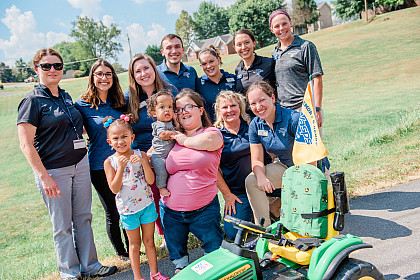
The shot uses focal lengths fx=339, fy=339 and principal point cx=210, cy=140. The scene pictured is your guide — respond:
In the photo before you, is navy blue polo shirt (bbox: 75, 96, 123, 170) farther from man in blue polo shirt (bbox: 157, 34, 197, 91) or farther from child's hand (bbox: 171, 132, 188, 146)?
man in blue polo shirt (bbox: 157, 34, 197, 91)

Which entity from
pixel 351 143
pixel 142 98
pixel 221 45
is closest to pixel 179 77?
pixel 142 98

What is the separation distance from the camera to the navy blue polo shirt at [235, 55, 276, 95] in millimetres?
4699

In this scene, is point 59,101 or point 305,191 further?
point 59,101

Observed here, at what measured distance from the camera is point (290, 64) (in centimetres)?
451

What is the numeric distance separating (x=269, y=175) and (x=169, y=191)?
126 cm

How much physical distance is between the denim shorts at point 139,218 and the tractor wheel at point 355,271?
1758 mm

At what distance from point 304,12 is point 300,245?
68.0 meters

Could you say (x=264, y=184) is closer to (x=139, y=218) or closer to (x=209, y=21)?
(x=139, y=218)

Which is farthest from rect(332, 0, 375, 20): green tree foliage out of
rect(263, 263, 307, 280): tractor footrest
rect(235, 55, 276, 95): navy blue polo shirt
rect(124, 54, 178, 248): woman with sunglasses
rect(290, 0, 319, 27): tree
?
rect(263, 263, 307, 280): tractor footrest

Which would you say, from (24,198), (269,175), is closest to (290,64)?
(269,175)

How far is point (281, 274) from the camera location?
8.43 feet

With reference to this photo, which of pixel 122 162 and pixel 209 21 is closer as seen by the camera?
pixel 122 162

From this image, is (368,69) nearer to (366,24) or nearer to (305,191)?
(366,24)

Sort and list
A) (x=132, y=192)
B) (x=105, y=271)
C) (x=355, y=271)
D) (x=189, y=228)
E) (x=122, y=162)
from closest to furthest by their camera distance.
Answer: (x=355, y=271)
(x=122, y=162)
(x=132, y=192)
(x=189, y=228)
(x=105, y=271)
